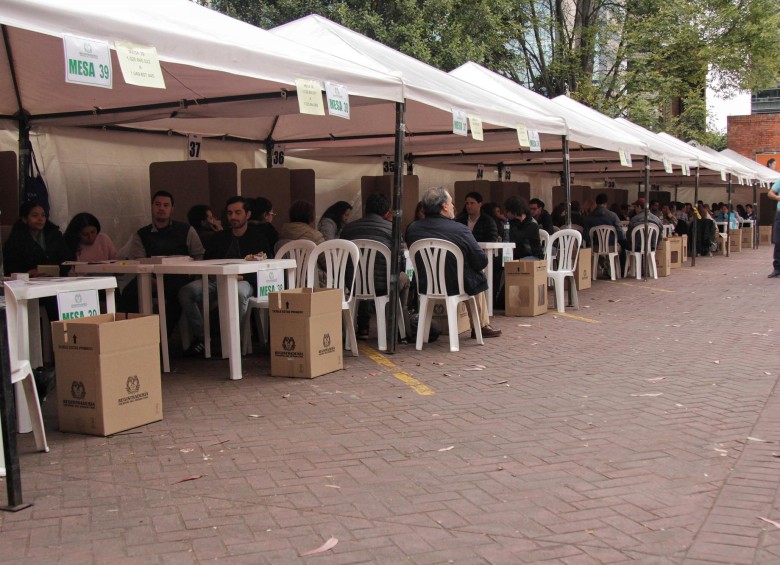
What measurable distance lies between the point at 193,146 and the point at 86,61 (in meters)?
6.17

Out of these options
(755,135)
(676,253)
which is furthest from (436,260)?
(755,135)

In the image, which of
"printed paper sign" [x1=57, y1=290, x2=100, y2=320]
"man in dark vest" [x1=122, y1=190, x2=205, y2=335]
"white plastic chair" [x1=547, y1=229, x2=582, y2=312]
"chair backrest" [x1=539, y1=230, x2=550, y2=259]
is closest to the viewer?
"printed paper sign" [x1=57, y1=290, x2=100, y2=320]

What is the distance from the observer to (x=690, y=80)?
25766 millimetres

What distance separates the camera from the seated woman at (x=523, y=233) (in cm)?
1038

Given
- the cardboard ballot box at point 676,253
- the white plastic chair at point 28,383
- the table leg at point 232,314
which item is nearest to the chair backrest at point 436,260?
the table leg at point 232,314

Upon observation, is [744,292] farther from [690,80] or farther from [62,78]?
[690,80]

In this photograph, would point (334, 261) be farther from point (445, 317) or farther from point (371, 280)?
point (445, 317)

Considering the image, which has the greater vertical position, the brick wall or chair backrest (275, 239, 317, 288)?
the brick wall

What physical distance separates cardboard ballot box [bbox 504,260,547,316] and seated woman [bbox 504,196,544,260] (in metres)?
0.29

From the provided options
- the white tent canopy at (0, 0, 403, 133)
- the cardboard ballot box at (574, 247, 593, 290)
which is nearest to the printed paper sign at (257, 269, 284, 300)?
the white tent canopy at (0, 0, 403, 133)

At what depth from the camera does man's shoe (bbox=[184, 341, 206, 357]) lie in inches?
303

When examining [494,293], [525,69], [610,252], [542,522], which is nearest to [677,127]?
[525,69]

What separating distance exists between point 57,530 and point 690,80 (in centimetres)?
2571

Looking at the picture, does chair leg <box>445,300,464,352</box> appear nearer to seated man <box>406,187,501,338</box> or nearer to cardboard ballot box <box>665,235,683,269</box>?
seated man <box>406,187,501,338</box>
